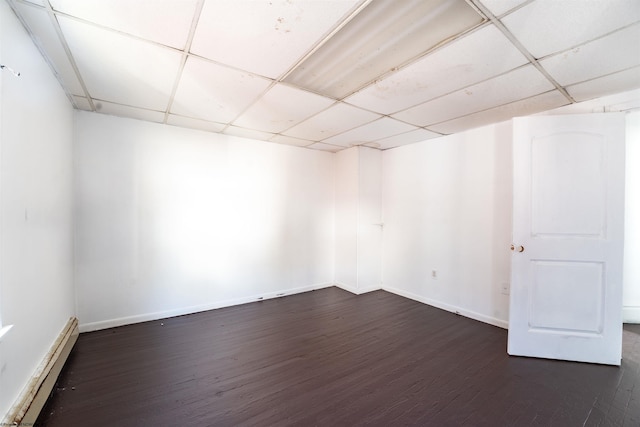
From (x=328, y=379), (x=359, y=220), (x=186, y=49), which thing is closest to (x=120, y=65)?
(x=186, y=49)

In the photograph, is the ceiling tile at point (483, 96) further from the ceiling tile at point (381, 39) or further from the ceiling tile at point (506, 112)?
the ceiling tile at point (381, 39)

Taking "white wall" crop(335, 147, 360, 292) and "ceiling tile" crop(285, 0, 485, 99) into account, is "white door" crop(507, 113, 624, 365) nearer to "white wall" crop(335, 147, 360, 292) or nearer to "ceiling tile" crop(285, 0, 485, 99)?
"ceiling tile" crop(285, 0, 485, 99)

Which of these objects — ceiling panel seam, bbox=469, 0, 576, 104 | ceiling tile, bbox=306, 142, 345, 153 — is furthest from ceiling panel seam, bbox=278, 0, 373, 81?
ceiling tile, bbox=306, 142, 345, 153

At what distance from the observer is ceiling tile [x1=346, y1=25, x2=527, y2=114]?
1643 mm

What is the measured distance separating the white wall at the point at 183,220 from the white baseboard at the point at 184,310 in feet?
0.04

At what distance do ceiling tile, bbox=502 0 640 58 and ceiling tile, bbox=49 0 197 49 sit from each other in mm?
1786

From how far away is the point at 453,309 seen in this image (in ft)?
11.5

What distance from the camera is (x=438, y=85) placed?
2158 millimetres

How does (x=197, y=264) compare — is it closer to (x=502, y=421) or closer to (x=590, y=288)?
(x=502, y=421)

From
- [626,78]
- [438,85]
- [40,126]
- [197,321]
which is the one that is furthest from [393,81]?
[197,321]

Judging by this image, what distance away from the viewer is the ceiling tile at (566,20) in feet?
4.37

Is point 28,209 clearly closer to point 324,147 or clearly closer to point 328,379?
point 328,379

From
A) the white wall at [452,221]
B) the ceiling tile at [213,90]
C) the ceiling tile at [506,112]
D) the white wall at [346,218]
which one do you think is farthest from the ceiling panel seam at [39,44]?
the white wall at [452,221]

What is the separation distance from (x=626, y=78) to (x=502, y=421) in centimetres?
269
